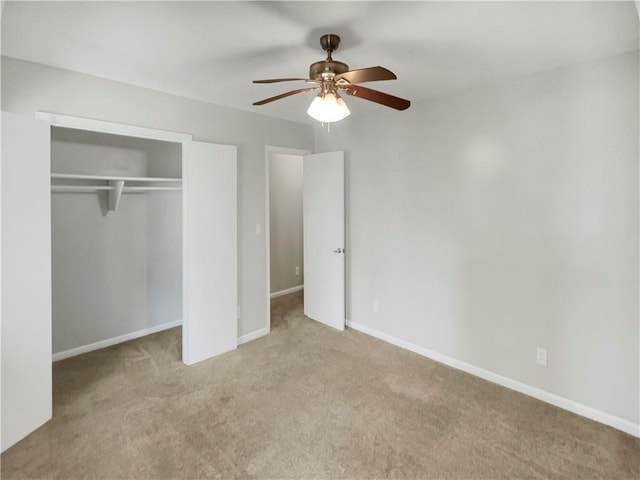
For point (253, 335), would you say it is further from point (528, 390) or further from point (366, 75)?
point (366, 75)

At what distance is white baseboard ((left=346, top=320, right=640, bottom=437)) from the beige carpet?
6cm

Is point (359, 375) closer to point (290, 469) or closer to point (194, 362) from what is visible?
point (290, 469)

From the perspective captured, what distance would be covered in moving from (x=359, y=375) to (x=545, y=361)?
142 centimetres

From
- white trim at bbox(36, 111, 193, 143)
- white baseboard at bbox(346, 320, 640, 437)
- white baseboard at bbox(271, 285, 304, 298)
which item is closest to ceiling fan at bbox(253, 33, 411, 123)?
white trim at bbox(36, 111, 193, 143)

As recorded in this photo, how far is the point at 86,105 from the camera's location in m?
2.56

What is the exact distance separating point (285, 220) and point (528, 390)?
3938mm

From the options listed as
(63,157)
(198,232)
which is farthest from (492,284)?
(63,157)

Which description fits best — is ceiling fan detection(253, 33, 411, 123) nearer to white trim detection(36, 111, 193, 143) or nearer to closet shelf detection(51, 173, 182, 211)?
white trim detection(36, 111, 193, 143)

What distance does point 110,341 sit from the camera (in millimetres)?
3561

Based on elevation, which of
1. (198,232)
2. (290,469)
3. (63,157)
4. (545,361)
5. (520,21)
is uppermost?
(520,21)

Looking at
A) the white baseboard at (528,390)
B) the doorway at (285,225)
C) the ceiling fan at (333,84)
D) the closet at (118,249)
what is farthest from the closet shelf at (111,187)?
the white baseboard at (528,390)

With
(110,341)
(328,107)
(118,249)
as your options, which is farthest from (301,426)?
(118,249)

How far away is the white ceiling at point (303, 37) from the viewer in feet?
5.63

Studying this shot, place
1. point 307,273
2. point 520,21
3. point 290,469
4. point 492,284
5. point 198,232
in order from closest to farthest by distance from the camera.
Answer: point 520,21 < point 290,469 < point 492,284 < point 198,232 < point 307,273
